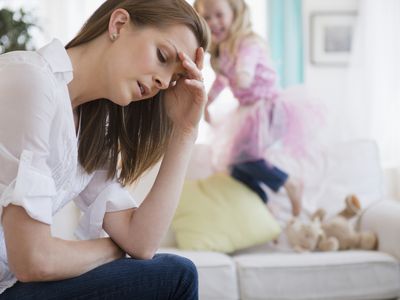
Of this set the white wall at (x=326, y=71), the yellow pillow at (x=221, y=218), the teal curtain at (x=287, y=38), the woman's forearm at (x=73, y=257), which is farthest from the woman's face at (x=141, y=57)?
the white wall at (x=326, y=71)

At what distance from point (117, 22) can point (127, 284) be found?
20.3 inches

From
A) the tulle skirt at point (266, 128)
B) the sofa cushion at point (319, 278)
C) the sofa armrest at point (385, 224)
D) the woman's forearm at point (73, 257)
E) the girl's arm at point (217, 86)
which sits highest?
the girl's arm at point (217, 86)

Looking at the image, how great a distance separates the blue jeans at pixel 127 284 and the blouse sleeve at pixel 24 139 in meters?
0.13

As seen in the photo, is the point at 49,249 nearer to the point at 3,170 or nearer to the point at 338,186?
the point at 3,170

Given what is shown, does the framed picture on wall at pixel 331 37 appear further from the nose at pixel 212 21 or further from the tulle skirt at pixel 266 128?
the nose at pixel 212 21

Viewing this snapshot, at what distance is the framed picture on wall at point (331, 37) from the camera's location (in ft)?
15.1

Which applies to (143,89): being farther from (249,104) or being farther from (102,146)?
(249,104)

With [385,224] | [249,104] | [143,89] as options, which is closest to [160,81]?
[143,89]

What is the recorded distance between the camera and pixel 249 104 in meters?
3.07

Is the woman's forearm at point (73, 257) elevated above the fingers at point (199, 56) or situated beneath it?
situated beneath

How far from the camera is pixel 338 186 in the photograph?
3.07 metres

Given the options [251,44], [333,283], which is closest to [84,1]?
[251,44]

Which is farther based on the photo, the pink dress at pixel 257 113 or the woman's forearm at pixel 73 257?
the pink dress at pixel 257 113

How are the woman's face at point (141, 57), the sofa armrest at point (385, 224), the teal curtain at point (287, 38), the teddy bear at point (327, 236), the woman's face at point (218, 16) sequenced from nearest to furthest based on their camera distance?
1. the woman's face at point (141, 57)
2. the sofa armrest at point (385, 224)
3. the teddy bear at point (327, 236)
4. the woman's face at point (218, 16)
5. the teal curtain at point (287, 38)
